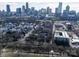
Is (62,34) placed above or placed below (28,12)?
below

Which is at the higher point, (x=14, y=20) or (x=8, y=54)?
(x=14, y=20)

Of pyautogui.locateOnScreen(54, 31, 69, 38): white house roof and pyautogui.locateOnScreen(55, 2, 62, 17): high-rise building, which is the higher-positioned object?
pyautogui.locateOnScreen(55, 2, 62, 17): high-rise building

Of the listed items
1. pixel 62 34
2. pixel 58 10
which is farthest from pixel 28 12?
pixel 62 34

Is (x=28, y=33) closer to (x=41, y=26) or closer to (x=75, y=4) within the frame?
(x=41, y=26)

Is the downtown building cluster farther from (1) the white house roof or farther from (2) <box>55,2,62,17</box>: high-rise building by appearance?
(1) the white house roof

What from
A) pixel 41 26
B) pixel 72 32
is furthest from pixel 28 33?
pixel 72 32

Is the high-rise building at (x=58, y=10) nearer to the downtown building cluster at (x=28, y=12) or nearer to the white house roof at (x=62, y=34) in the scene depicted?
the downtown building cluster at (x=28, y=12)

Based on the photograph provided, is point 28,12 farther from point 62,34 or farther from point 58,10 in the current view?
point 62,34

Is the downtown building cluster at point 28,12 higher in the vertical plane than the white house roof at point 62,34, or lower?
higher

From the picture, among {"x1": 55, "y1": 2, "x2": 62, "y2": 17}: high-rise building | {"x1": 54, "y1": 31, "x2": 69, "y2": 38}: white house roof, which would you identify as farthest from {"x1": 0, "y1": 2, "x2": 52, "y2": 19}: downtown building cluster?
{"x1": 54, "y1": 31, "x2": 69, "y2": 38}: white house roof

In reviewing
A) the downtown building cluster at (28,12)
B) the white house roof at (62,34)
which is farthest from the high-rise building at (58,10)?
the white house roof at (62,34)

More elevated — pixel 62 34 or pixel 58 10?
pixel 58 10
